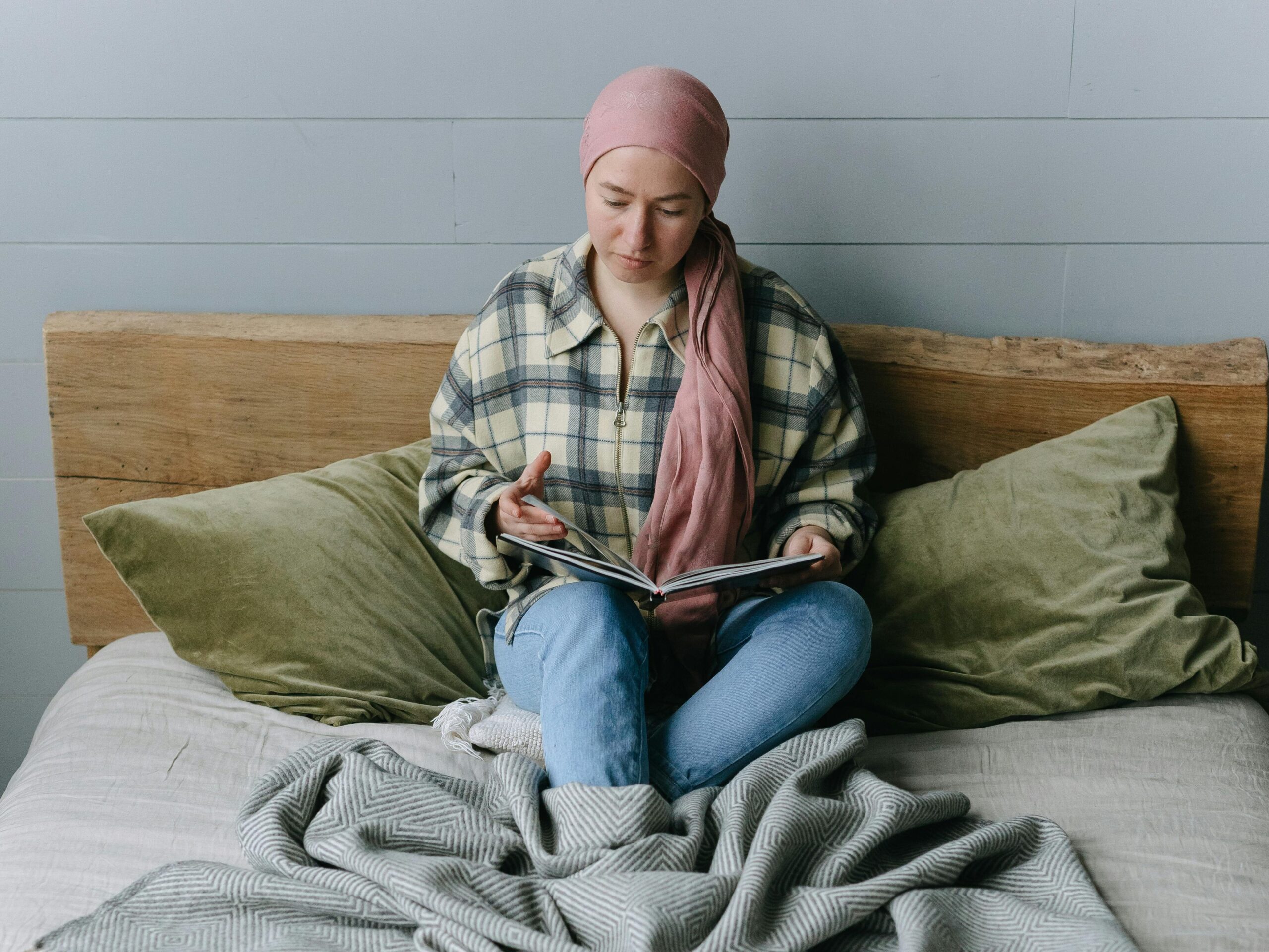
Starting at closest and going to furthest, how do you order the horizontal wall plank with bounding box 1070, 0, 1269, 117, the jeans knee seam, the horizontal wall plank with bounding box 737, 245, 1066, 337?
the jeans knee seam → the horizontal wall plank with bounding box 1070, 0, 1269, 117 → the horizontal wall plank with bounding box 737, 245, 1066, 337

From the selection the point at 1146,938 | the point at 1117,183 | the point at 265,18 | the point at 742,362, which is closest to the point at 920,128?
the point at 1117,183

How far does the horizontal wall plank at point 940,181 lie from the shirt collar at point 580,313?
1.02 ft

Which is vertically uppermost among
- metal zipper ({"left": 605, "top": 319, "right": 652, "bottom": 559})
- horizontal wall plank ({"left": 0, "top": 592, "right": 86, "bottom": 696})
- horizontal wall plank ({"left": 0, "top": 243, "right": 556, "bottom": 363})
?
horizontal wall plank ({"left": 0, "top": 243, "right": 556, "bottom": 363})

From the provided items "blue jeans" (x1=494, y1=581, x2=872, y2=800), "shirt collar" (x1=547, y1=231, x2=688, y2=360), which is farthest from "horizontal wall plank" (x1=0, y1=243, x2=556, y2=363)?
"blue jeans" (x1=494, y1=581, x2=872, y2=800)

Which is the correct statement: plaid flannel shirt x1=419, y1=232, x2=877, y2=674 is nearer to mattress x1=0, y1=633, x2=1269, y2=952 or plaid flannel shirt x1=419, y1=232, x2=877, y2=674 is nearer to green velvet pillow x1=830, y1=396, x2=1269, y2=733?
green velvet pillow x1=830, y1=396, x2=1269, y2=733

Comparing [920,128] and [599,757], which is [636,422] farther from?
[920,128]

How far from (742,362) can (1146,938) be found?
2.46ft

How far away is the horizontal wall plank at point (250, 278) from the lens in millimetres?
1718

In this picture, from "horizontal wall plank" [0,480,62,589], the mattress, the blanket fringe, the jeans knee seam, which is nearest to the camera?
the mattress

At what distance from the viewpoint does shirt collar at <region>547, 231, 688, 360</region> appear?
139 centimetres

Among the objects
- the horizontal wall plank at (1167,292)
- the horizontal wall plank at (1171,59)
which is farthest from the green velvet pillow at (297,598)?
the horizontal wall plank at (1171,59)

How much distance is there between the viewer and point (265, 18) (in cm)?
162

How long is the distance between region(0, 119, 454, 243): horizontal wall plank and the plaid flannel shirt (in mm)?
335

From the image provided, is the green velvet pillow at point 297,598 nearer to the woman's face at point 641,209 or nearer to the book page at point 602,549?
the book page at point 602,549
